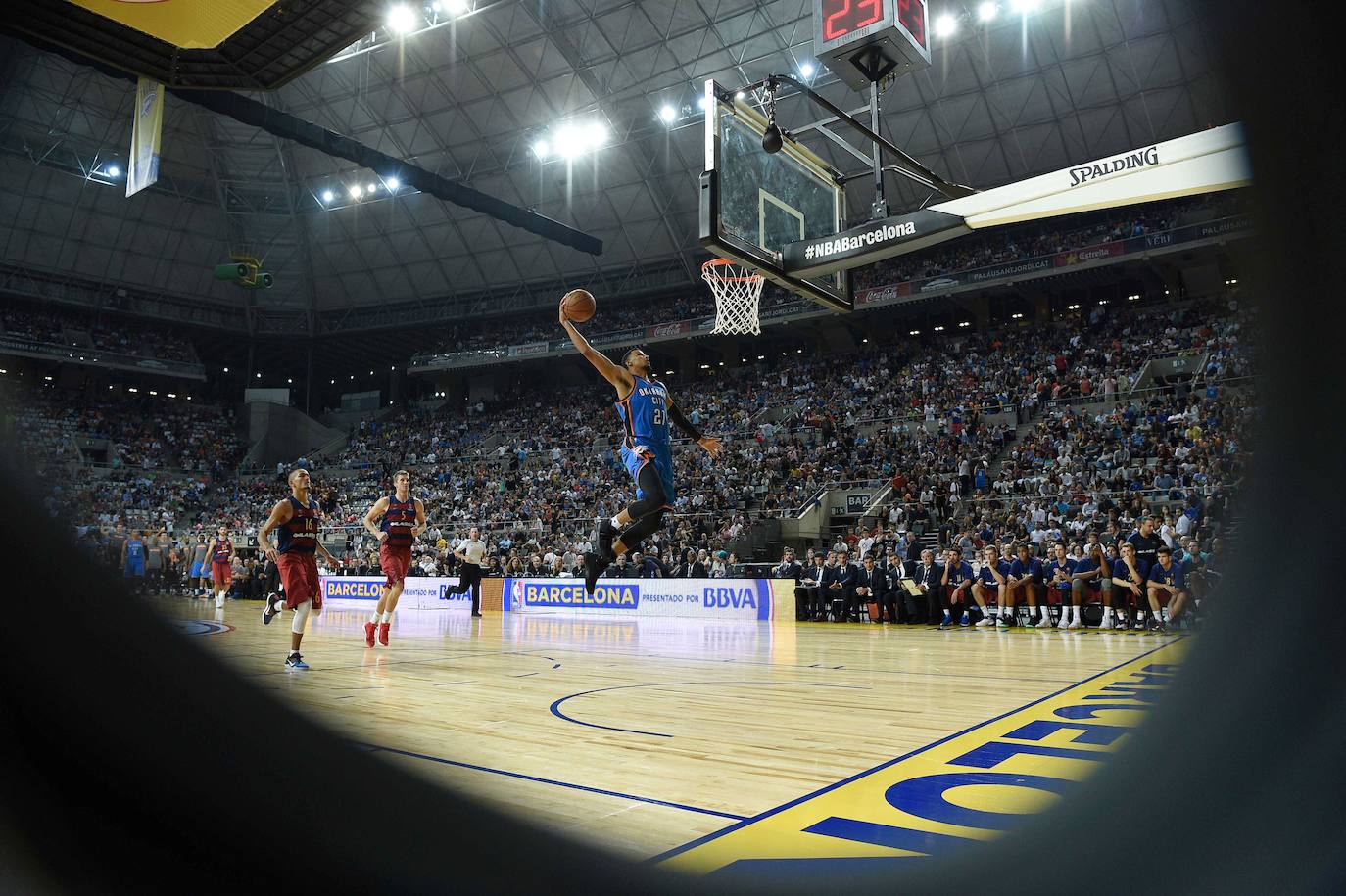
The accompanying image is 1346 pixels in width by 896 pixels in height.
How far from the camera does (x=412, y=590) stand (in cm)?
2136

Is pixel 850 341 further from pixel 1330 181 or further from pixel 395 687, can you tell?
pixel 1330 181

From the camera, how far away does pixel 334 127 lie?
3216 centimetres


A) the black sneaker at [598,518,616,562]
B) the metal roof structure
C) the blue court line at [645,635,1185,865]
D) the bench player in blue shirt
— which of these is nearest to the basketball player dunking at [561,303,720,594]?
the black sneaker at [598,518,616,562]

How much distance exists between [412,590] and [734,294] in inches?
484

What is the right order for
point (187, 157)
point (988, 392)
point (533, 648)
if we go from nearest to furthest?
point (533, 648) → point (988, 392) → point (187, 157)

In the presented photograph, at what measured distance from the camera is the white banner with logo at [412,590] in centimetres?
2058

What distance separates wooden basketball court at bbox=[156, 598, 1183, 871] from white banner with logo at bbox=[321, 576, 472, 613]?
992cm

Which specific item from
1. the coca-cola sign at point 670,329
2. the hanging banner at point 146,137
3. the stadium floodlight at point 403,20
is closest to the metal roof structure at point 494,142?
the stadium floodlight at point 403,20

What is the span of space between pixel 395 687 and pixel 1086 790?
5.54 metres

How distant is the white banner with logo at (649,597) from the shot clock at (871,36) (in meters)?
10.3

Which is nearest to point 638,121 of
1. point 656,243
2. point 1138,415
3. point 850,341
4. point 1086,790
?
point 656,243

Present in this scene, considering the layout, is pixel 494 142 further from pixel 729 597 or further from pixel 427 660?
pixel 427 660

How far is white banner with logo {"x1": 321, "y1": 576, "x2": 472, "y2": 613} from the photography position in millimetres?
20578

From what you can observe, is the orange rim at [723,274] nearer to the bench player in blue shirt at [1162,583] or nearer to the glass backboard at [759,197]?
the glass backboard at [759,197]
